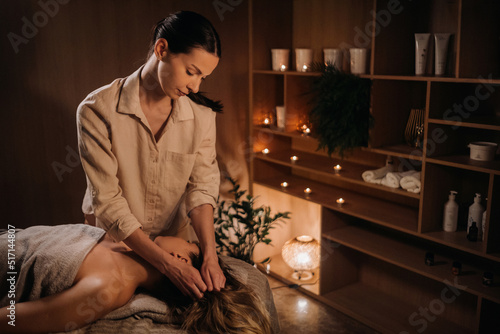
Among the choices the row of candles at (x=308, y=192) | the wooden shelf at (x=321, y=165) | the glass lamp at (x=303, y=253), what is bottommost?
the glass lamp at (x=303, y=253)

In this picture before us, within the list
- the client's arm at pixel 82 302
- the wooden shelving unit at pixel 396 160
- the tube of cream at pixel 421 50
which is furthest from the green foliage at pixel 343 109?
the client's arm at pixel 82 302

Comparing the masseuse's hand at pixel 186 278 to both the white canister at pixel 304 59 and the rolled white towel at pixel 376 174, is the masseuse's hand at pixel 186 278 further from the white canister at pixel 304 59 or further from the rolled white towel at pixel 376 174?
the white canister at pixel 304 59

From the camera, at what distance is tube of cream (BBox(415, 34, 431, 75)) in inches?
97.2

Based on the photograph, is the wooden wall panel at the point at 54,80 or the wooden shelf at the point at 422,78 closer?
the wooden shelf at the point at 422,78

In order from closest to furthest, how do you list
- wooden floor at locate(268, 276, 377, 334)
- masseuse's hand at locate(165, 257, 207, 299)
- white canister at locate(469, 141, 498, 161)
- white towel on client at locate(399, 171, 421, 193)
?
1. masseuse's hand at locate(165, 257, 207, 299)
2. white canister at locate(469, 141, 498, 161)
3. white towel on client at locate(399, 171, 421, 193)
4. wooden floor at locate(268, 276, 377, 334)

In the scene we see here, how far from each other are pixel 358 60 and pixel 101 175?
166 centimetres

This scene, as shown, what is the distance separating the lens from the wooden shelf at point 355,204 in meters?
2.67

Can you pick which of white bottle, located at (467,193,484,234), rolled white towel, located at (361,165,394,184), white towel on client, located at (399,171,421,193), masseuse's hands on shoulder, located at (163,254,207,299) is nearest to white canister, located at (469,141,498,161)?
white bottle, located at (467,193,484,234)

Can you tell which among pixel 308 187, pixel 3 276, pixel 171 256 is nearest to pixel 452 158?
pixel 308 187

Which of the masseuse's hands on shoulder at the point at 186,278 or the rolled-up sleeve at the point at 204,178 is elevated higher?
the rolled-up sleeve at the point at 204,178

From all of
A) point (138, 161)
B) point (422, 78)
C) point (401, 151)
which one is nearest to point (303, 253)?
point (401, 151)

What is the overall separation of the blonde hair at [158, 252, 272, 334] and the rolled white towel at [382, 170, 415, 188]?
1.25 m

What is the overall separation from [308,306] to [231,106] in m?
1.45

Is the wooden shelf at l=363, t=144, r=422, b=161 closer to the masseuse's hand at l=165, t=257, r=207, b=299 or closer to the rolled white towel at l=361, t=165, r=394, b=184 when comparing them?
the rolled white towel at l=361, t=165, r=394, b=184
